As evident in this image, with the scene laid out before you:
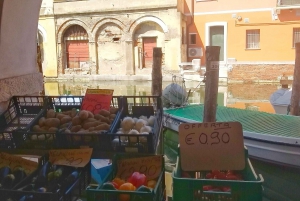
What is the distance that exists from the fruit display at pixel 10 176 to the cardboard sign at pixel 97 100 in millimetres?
832

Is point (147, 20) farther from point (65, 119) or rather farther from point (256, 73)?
point (65, 119)

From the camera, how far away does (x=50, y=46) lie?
21.2 metres

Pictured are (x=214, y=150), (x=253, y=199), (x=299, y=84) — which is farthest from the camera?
(x=299, y=84)

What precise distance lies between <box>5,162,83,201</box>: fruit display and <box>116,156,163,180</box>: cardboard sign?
30 centimetres

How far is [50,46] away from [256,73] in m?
12.1

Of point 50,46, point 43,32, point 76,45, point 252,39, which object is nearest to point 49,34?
point 43,32

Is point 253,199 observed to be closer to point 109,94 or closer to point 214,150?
point 214,150

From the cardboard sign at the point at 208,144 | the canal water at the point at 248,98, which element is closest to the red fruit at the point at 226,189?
the cardboard sign at the point at 208,144

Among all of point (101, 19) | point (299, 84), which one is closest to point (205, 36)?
point (101, 19)

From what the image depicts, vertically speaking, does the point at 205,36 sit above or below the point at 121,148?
above

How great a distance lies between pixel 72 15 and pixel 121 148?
19351mm

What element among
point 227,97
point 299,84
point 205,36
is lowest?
point 227,97

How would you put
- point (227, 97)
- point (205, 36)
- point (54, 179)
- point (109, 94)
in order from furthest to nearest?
point (205, 36) < point (227, 97) < point (109, 94) < point (54, 179)

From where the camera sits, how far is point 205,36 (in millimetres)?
19281
